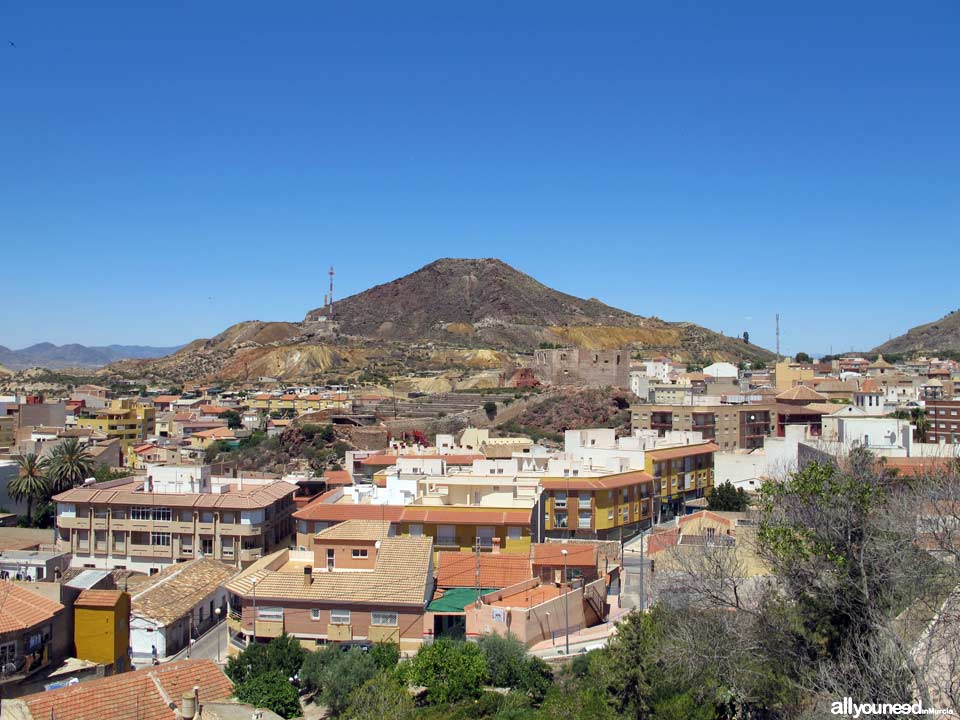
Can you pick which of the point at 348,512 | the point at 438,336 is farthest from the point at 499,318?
the point at 348,512

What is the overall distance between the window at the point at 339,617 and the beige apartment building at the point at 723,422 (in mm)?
32272

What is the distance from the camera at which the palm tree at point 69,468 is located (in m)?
38.7

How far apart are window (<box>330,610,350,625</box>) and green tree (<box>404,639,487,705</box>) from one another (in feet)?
13.4

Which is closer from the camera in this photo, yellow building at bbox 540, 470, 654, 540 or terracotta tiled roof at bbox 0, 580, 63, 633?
terracotta tiled roof at bbox 0, 580, 63, 633

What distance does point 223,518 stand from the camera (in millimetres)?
30656

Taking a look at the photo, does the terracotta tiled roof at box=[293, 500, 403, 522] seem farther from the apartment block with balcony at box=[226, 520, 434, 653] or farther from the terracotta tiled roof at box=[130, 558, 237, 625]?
the apartment block with balcony at box=[226, 520, 434, 653]

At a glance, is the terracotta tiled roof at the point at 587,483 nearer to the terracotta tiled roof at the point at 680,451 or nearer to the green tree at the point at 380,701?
the terracotta tiled roof at the point at 680,451

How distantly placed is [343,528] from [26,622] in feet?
33.5

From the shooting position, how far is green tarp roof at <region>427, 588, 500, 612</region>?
2195 cm

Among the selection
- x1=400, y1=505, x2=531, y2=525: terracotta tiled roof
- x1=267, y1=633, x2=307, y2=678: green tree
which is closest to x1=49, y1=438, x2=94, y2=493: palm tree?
x1=400, y1=505, x2=531, y2=525: terracotta tiled roof

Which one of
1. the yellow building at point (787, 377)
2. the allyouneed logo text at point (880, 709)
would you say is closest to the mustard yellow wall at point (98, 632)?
the allyouneed logo text at point (880, 709)

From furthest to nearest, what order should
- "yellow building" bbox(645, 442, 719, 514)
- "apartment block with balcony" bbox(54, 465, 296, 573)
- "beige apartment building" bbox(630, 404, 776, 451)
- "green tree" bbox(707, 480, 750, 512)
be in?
"beige apartment building" bbox(630, 404, 776, 451), "yellow building" bbox(645, 442, 719, 514), "green tree" bbox(707, 480, 750, 512), "apartment block with balcony" bbox(54, 465, 296, 573)

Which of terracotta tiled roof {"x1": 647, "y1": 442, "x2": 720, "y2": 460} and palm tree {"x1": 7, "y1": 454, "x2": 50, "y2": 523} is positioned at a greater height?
terracotta tiled roof {"x1": 647, "y1": 442, "x2": 720, "y2": 460}

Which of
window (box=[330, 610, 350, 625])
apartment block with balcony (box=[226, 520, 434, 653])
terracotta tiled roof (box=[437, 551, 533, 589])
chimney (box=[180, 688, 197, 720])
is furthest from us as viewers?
terracotta tiled roof (box=[437, 551, 533, 589])
